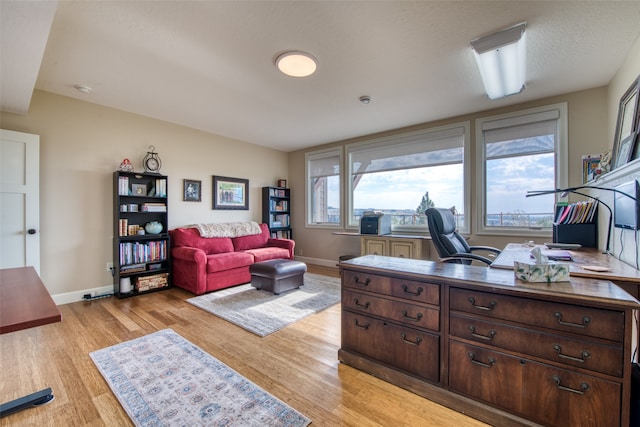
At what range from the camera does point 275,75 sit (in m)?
2.75

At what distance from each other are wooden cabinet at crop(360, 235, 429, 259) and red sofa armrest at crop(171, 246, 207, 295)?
2.54 metres

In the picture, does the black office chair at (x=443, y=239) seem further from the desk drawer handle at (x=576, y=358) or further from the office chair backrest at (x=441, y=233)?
the desk drawer handle at (x=576, y=358)

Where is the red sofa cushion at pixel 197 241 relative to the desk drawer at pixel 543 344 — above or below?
above

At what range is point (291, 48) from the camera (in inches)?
90.4

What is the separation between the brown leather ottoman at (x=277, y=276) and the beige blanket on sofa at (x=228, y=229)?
40.6 inches

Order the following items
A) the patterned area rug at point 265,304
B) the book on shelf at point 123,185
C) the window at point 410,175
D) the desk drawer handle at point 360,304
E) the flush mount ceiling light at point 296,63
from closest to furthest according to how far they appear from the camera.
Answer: the desk drawer handle at point 360,304
the flush mount ceiling light at point 296,63
the patterned area rug at point 265,304
the book on shelf at point 123,185
the window at point 410,175

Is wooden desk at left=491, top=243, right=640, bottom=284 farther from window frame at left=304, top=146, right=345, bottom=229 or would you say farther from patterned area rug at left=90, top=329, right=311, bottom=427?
window frame at left=304, top=146, right=345, bottom=229

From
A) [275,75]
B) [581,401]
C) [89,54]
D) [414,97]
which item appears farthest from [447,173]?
[89,54]

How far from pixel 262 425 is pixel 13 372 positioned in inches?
75.3

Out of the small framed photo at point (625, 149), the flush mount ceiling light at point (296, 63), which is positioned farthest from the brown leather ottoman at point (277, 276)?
the small framed photo at point (625, 149)

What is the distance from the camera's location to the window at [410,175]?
13.2ft

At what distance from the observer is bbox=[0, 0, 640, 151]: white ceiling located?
1856mm

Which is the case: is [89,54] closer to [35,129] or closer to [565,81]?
[35,129]

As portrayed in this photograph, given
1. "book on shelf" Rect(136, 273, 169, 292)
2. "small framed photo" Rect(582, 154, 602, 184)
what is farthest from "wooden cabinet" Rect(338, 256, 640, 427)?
"book on shelf" Rect(136, 273, 169, 292)
